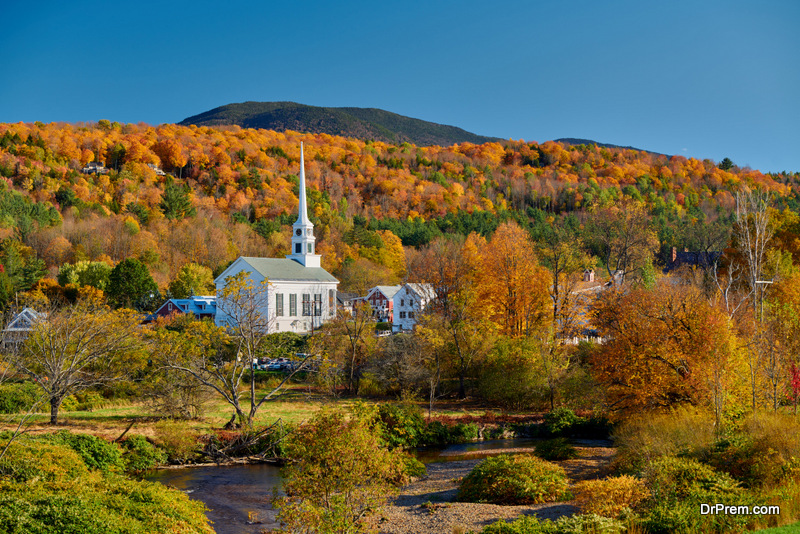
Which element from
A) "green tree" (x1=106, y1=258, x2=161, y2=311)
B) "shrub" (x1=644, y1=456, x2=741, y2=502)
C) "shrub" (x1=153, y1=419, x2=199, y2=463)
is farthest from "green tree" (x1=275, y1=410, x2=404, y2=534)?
"green tree" (x1=106, y1=258, x2=161, y2=311)

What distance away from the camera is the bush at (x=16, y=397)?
28172 mm

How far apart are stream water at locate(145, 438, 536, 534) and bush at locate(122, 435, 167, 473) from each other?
44 centimetres

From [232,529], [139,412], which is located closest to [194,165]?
[139,412]

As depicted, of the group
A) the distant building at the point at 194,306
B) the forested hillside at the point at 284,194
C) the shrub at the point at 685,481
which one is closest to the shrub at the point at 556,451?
the shrub at the point at 685,481

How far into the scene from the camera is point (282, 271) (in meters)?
63.5

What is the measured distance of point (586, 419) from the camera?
3136 centimetres

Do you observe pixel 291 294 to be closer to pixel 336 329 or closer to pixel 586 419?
pixel 336 329

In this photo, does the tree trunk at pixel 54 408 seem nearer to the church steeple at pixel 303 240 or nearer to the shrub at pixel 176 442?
the shrub at pixel 176 442

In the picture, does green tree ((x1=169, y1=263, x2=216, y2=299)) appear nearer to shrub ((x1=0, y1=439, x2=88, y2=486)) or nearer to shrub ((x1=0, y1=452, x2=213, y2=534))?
shrub ((x1=0, y1=439, x2=88, y2=486))

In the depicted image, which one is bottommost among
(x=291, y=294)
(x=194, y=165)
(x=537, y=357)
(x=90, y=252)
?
(x=537, y=357)

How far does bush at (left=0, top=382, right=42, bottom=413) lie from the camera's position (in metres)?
28.2

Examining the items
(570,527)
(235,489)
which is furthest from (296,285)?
(570,527)

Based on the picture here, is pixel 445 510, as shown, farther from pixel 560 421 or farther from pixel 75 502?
pixel 560 421

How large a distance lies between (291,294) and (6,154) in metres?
74.7
